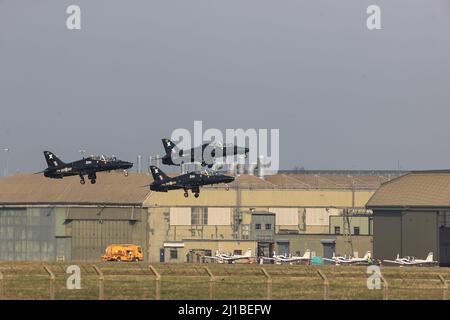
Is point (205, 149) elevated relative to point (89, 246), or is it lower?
elevated

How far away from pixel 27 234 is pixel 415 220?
5809 centimetres

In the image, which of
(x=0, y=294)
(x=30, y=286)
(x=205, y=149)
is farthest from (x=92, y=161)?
(x=0, y=294)

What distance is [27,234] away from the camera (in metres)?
178

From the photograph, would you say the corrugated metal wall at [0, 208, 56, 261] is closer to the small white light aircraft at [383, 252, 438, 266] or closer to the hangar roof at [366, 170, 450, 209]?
the hangar roof at [366, 170, 450, 209]

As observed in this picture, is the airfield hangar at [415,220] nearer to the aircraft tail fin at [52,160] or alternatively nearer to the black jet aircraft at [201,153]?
the black jet aircraft at [201,153]

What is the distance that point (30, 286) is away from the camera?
74.0 m

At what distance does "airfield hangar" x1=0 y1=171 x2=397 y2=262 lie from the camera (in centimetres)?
16950

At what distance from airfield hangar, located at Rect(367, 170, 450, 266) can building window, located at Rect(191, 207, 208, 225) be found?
2971cm

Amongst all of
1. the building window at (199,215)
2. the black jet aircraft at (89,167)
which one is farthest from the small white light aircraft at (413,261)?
the building window at (199,215)

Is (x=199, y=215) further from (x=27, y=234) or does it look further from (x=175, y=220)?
(x=27, y=234)

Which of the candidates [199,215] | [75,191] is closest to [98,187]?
[75,191]

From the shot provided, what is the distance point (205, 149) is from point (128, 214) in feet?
149
